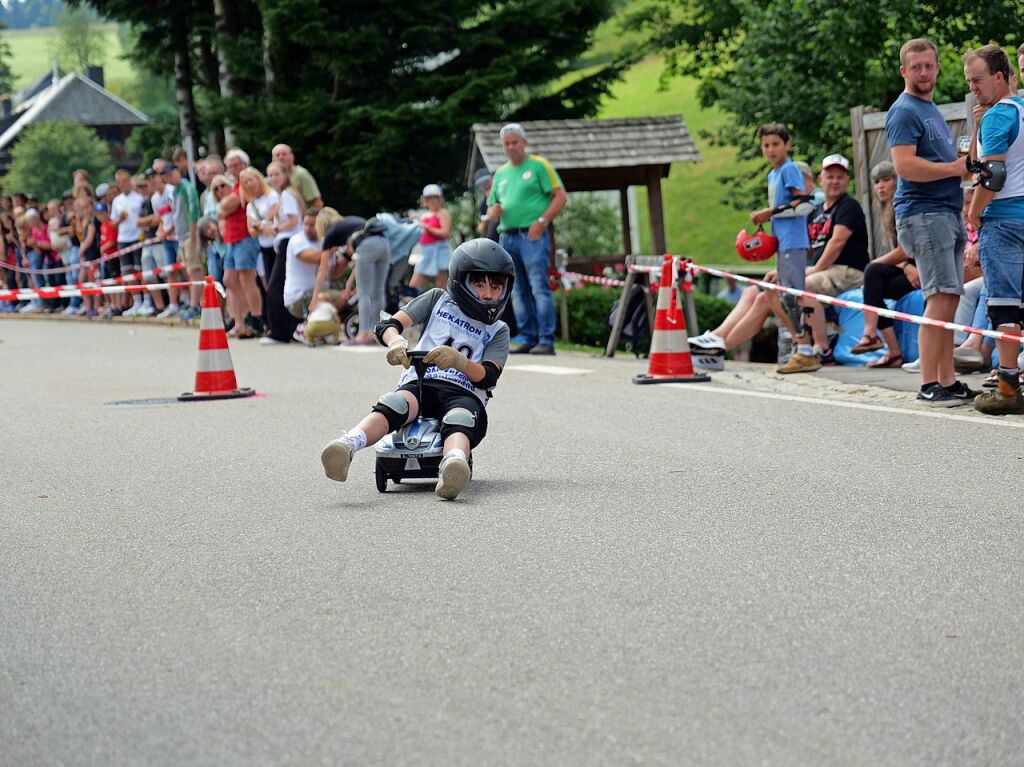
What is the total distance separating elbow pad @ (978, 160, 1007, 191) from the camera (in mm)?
10477

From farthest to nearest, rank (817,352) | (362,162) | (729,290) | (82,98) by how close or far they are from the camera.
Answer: (82,98) → (729,290) → (362,162) → (817,352)

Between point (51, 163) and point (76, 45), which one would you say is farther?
point (76, 45)

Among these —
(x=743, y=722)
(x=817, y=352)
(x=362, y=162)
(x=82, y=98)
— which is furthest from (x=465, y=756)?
(x=82, y=98)

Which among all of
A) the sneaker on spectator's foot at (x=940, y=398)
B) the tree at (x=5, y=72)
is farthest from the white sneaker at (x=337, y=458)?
the tree at (x=5, y=72)

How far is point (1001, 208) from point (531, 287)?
296 inches

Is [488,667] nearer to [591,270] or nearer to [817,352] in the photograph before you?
[817,352]

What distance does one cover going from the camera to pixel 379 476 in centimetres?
866

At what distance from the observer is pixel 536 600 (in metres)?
5.97

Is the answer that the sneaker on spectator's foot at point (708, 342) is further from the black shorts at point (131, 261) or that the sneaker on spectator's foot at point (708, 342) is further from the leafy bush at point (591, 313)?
the black shorts at point (131, 261)

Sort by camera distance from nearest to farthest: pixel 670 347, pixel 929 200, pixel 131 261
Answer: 1. pixel 929 200
2. pixel 670 347
3. pixel 131 261

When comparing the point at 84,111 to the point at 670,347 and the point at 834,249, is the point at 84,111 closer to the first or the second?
the point at 834,249

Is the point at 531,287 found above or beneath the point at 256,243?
beneath

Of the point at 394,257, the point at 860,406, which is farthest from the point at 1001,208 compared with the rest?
the point at 394,257

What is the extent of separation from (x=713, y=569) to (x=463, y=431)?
2308 millimetres
